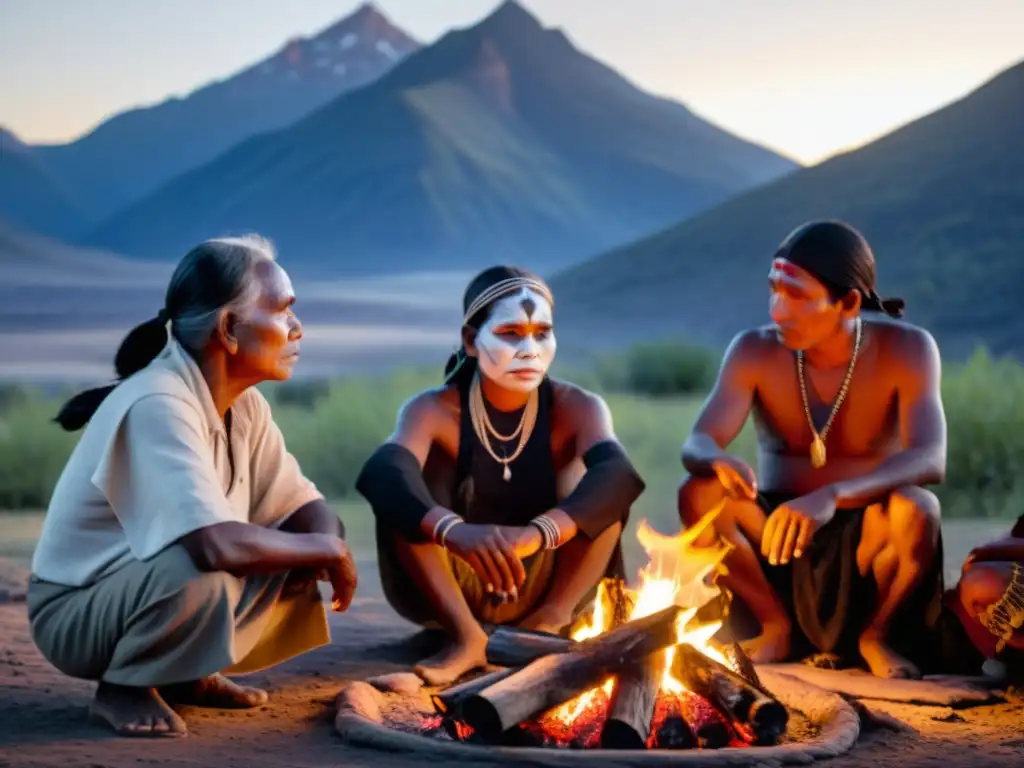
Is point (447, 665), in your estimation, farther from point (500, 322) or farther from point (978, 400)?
point (978, 400)

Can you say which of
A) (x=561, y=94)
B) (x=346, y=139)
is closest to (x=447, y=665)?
(x=561, y=94)

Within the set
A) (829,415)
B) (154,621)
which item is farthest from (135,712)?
(829,415)

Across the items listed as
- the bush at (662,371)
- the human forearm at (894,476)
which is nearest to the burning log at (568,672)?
the human forearm at (894,476)

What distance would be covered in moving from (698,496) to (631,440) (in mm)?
7145

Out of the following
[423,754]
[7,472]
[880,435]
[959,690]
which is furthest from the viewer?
[7,472]

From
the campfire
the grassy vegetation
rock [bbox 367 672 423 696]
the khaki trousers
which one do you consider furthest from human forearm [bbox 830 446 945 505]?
the grassy vegetation

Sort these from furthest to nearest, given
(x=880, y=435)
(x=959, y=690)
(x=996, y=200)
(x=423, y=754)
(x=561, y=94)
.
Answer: (x=561, y=94) → (x=996, y=200) → (x=880, y=435) → (x=959, y=690) → (x=423, y=754)

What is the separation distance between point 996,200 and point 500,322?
30.9 m

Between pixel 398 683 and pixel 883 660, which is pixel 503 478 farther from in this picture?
pixel 883 660

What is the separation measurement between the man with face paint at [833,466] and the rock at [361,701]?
137 cm

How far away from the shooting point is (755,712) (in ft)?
13.6

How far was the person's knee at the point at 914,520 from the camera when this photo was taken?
16.5 ft

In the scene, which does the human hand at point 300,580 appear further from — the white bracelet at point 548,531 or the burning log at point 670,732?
the burning log at point 670,732

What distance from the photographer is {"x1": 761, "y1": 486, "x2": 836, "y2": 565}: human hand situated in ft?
16.2
